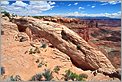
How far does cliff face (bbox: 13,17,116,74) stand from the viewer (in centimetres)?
407

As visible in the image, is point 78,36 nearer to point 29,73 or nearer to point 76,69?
point 76,69

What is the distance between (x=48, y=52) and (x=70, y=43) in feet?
1.17

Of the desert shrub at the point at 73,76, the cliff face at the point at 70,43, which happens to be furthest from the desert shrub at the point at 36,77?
the cliff face at the point at 70,43

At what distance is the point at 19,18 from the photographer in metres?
4.09

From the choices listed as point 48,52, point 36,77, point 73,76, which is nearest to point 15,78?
point 36,77

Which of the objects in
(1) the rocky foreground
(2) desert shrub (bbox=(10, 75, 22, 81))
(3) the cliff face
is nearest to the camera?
(2) desert shrub (bbox=(10, 75, 22, 81))

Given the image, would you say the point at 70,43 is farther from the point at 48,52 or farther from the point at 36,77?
the point at 36,77

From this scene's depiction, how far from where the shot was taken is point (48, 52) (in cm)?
409

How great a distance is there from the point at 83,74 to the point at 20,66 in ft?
2.96

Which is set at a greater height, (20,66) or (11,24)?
(11,24)

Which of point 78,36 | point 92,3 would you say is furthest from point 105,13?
point 78,36

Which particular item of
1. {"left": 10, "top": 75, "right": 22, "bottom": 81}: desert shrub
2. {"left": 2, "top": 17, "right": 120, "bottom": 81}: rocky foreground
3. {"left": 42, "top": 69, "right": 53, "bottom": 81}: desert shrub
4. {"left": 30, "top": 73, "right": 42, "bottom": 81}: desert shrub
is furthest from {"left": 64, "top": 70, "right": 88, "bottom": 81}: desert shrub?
{"left": 10, "top": 75, "right": 22, "bottom": 81}: desert shrub

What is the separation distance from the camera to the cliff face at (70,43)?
407 centimetres

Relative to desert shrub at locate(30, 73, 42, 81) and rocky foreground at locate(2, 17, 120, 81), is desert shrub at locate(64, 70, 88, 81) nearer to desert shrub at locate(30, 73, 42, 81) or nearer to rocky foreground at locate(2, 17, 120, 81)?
rocky foreground at locate(2, 17, 120, 81)
